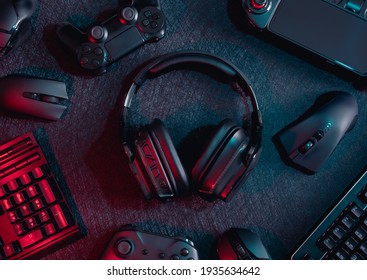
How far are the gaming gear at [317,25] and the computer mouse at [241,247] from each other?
344 millimetres

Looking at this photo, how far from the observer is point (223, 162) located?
2.68 feet

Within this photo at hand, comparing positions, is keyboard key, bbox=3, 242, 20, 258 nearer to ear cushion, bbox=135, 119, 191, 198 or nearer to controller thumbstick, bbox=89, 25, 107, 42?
ear cushion, bbox=135, 119, 191, 198

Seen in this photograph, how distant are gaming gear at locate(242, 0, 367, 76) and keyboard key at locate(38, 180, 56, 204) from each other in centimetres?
46

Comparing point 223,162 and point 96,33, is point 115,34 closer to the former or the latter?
point 96,33

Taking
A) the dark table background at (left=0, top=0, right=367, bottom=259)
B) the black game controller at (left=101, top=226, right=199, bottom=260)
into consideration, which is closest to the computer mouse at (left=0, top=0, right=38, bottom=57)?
the dark table background at (left=0, top=0, right=367, bottom=259)

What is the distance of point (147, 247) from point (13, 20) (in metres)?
0.45

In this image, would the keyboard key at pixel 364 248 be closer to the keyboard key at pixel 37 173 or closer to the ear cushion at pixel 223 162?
the ear cushion at pixel 223 162

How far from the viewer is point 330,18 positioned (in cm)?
86

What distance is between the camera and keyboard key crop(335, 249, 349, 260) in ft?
2.78

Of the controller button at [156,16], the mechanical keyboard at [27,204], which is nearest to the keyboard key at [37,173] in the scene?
the mechanical keyboard at [27,204]

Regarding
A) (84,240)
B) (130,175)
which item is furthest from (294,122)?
(84,240)

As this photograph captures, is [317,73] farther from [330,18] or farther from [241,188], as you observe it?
[241,188]

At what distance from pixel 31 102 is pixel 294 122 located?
0.47m

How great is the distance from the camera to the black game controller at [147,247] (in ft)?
2.75
